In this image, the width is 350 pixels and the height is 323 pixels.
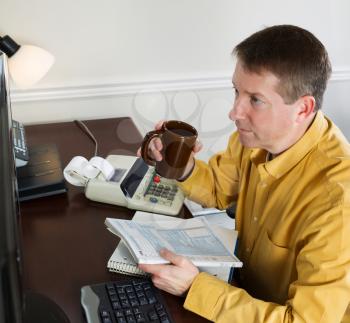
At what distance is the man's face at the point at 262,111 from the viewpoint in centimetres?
100

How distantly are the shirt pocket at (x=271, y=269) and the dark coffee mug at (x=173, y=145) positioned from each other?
275 mm

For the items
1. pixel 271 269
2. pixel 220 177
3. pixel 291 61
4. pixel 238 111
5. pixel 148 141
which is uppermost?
pixel 291 61

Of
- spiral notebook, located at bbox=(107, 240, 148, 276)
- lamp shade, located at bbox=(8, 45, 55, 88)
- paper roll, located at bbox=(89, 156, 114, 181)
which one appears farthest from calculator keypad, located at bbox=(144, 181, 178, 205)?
lamp shade, located at bbox=(8, 45, 55, 88)

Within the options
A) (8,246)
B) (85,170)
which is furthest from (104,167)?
(8,246)

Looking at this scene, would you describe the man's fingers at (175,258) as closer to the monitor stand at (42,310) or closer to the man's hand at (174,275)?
the man's hand at (174,275)

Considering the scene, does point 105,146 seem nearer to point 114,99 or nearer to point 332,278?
point 114,99

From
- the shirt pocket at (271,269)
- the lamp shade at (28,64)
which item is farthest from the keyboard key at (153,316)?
the lamp shade at (28,64)

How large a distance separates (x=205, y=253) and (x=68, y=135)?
76 cm

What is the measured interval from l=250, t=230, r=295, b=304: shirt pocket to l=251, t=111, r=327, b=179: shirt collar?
16 centimetres

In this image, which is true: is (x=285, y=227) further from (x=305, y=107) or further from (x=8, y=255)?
(x=8, y=255)

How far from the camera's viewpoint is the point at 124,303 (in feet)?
2.91

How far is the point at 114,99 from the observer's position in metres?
1.71

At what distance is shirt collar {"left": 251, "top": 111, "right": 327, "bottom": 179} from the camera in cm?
105

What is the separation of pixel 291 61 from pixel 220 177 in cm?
47
